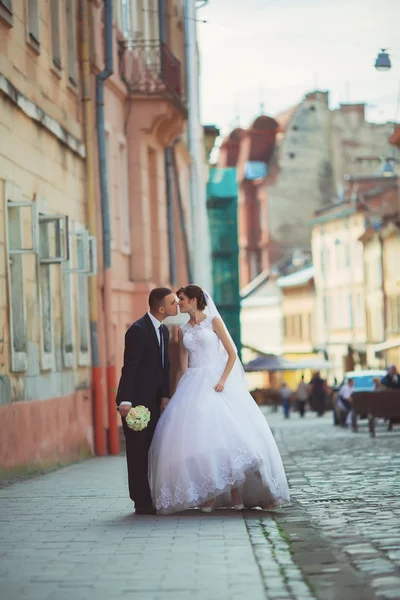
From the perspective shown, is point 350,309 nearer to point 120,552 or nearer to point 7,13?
point 7,13

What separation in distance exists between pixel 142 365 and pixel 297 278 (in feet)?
303

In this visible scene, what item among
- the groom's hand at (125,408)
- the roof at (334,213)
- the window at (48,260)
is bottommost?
the groom's hand at (125,408)

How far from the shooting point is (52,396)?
20.8m

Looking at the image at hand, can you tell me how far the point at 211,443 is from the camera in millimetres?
12320

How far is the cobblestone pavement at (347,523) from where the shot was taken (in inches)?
340

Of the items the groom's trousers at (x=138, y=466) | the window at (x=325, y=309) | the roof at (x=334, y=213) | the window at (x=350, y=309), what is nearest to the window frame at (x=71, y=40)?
the groom's trousers at (x=138, y=466)

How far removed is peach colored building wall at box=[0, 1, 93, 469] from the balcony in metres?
4.91

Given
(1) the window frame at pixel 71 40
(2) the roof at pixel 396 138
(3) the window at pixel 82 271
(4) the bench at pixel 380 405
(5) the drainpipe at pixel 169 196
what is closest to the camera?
(3) the window at pixel 82 271

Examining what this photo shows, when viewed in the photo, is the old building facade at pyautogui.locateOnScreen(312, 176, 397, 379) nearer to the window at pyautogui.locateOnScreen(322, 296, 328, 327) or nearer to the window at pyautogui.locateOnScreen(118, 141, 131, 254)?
the window at pyautogui.locateOnScreen(322, 296, 328, 327)

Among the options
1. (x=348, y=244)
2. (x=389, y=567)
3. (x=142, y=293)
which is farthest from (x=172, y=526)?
(x=348, y=244)

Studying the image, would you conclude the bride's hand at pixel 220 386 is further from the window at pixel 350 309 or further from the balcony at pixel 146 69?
the window at pixel 350 309

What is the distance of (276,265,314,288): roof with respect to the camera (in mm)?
102281

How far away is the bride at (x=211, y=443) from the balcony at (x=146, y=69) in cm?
1671

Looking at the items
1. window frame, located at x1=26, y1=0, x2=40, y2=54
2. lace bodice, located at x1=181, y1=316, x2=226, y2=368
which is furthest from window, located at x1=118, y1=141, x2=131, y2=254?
lace bodice, located at x1=181, y1=316, x2=226, y2=368
